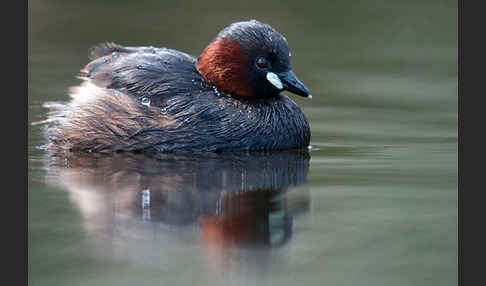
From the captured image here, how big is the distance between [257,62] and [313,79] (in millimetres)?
3148

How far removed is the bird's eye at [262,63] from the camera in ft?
24.7

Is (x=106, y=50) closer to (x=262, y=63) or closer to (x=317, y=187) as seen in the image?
(x=262, y=63)

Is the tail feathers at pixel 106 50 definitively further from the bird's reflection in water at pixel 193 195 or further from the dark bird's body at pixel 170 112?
the bird's reflection in water at pixel 193 195

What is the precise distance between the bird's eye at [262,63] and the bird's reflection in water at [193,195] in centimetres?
83

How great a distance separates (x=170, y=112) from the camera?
24.1 ft

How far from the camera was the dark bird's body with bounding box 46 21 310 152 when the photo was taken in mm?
7328

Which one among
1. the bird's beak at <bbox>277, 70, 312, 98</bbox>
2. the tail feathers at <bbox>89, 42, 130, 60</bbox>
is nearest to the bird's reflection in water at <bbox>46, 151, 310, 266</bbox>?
the bird's beak at <bbox>277, 70, 312, 98</bbox>

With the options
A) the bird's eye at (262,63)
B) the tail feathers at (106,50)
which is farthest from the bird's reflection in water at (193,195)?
the tail feathers at (106,50)

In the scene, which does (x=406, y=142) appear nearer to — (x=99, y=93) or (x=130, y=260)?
(x=99, y=93)

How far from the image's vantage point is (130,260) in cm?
457

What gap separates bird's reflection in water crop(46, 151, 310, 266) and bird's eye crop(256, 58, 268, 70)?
0.83m

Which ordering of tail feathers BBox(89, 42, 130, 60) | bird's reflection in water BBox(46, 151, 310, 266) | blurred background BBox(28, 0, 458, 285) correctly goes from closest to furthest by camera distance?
1. blurred background BBox(28, 0, 458, 285)
2. bird's reflection in water BBox(46, 151, 310, 266)
3. tail feathers BBox(89, 42, 130, 60)

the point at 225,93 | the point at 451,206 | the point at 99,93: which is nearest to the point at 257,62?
the point at 225,93

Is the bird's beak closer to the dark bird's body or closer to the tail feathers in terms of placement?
the dark bird's body
